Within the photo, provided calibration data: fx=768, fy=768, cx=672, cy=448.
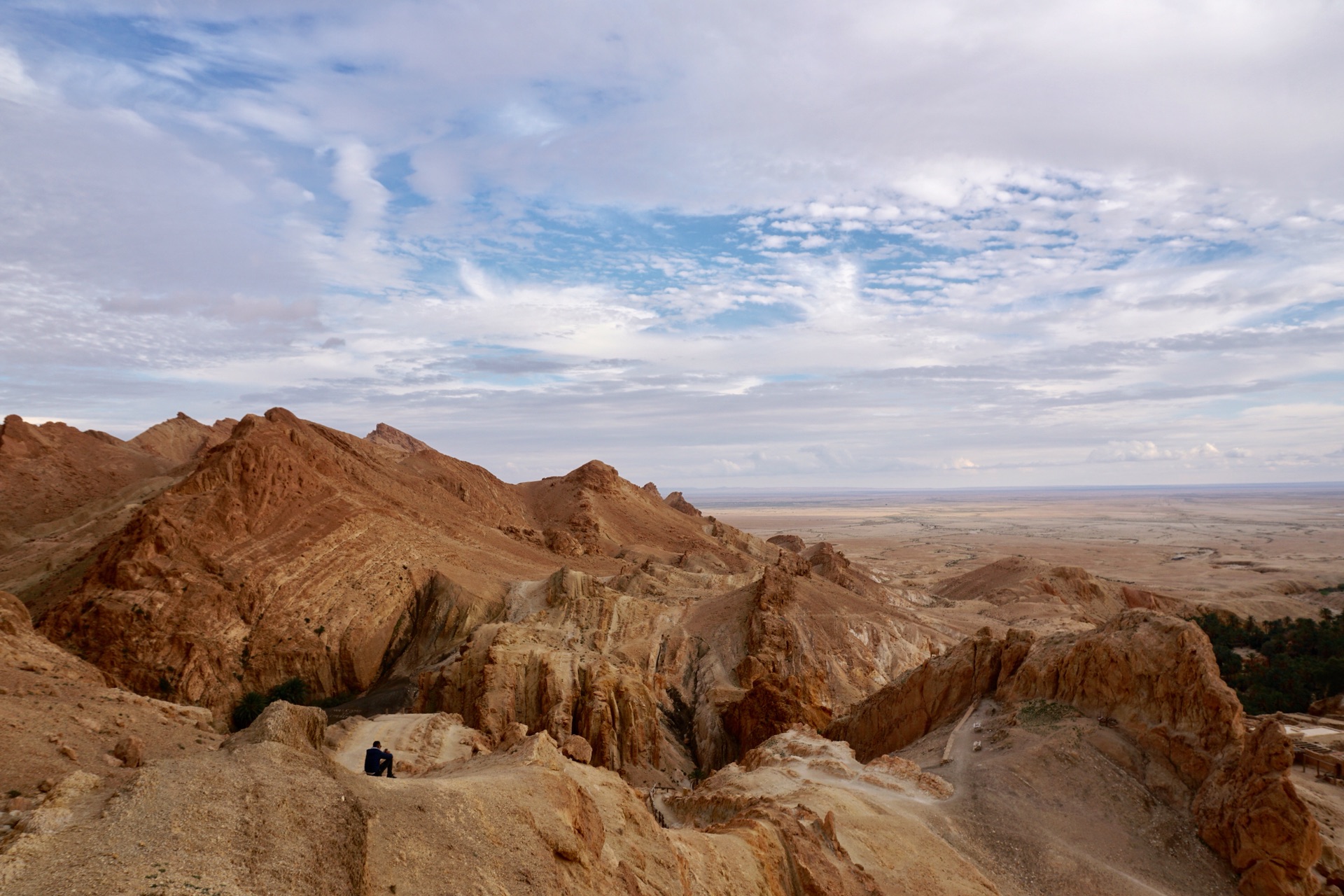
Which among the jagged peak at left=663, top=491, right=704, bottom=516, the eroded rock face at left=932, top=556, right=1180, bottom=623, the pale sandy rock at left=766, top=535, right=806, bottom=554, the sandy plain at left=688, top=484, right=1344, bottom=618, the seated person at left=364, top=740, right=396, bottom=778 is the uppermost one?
the jagged peak at left=663, top=491, right=704, bottom=516

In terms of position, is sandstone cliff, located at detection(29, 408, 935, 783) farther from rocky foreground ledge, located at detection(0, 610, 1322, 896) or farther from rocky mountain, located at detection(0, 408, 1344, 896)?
rocky foreground ledge, located at detection(0, 610, 1322, 896)

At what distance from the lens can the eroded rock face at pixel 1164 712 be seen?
20.2 meters

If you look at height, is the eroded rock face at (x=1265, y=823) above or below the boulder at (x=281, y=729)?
below

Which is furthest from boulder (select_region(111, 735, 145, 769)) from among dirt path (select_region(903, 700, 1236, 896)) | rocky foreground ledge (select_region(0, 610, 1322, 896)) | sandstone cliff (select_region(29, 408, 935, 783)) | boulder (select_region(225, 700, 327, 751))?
dirt path (select_region(903, 700, 1236, 896))

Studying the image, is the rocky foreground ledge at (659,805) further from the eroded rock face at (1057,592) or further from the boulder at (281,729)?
the eroded rock face at (1057,592)

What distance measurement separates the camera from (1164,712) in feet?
82.4

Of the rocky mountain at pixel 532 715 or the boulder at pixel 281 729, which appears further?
the boulder at pixel 281 729

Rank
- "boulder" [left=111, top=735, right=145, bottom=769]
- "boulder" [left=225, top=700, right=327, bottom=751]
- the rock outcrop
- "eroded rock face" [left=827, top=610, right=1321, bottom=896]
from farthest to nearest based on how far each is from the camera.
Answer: the rock outcrop → "eroded rock face" [left=827, top=610, right=1321, bottom=896] → "boulder" [left=111, top=735, right=145, bottom=769] → "boulder" [left=225, top=700, right=327, bottom=751]

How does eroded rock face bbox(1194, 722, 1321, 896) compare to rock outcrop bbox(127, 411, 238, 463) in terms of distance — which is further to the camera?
rock outcrop bbox(127, 411, 238, 463)

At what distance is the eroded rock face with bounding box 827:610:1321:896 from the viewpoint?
20.2 metres

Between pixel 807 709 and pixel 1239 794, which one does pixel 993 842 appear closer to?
pixel 1239 794

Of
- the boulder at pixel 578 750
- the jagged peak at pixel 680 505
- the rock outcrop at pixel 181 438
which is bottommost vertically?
the boulder at pixel 578 750

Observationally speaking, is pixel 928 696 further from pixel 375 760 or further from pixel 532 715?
pixel 375 760

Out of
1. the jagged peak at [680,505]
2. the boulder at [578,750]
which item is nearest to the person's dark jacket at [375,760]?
the boulder at [578,750]
